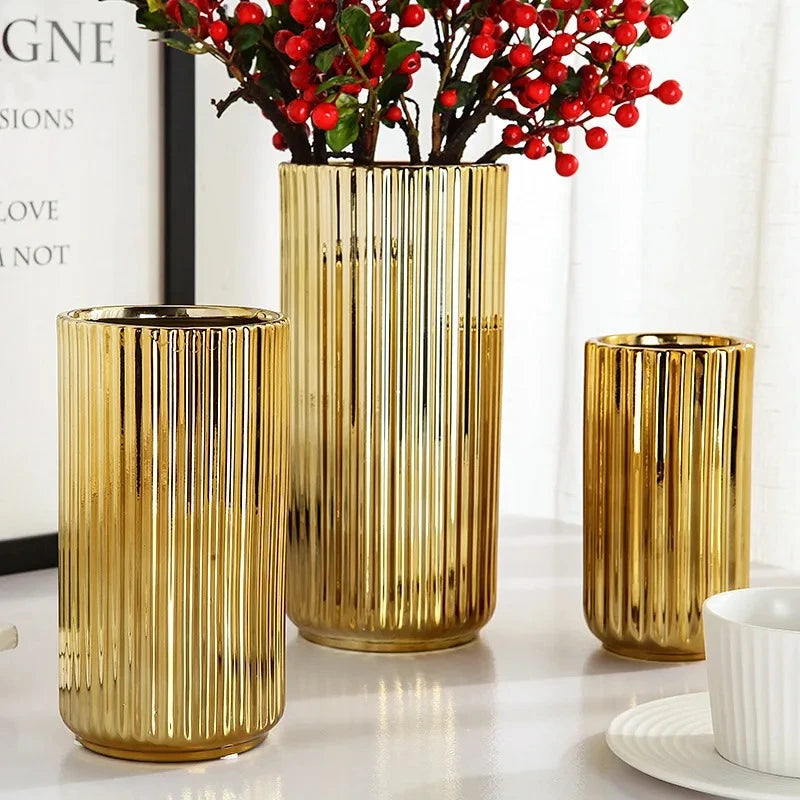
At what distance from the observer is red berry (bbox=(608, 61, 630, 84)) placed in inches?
27.5

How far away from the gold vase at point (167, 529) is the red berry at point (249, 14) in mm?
169

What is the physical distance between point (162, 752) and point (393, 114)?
33 centimetres

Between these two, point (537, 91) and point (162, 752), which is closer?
point (162, 752)

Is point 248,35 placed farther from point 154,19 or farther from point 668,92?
point 668,92

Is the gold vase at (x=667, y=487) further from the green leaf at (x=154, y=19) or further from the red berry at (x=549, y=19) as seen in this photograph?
the green leaf at (x=154, y=19)

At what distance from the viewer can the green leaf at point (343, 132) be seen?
65cm

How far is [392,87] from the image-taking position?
0.68 meters

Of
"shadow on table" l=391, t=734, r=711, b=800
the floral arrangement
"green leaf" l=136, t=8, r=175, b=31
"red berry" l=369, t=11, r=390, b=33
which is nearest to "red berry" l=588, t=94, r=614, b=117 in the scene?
the floral arrangement

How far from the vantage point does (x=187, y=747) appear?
1.82 feet

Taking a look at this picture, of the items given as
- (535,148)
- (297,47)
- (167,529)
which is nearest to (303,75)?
(297,47)

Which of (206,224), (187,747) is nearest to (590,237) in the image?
(206,224)

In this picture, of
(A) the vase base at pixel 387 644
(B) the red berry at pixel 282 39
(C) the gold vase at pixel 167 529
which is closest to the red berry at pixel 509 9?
(B) the red berry at pixel 282 39

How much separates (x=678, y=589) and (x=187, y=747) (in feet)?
0.86

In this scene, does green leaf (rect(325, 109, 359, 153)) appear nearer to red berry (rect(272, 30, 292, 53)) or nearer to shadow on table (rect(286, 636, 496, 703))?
red berry (rect(272, 30, 292, 53))
